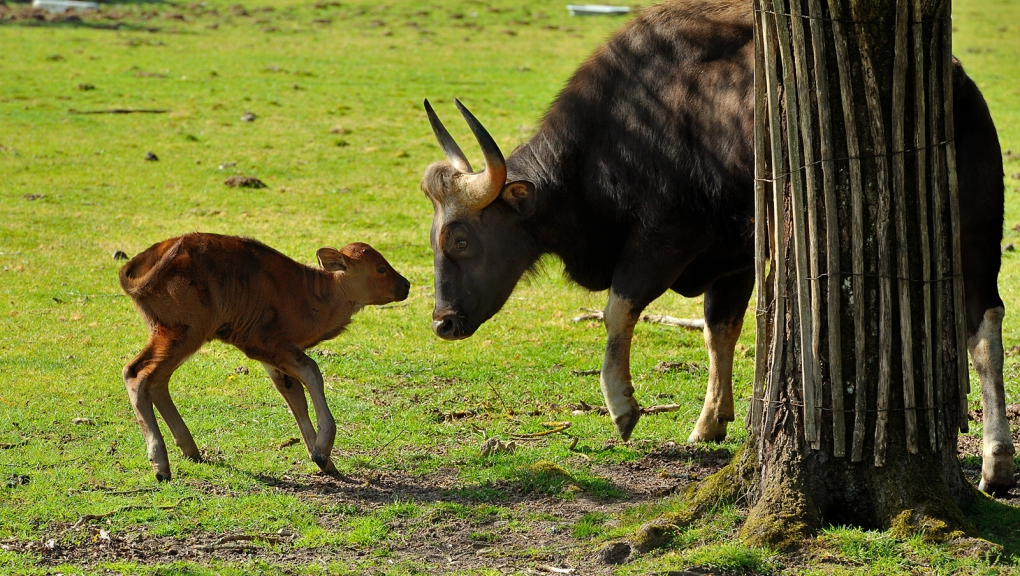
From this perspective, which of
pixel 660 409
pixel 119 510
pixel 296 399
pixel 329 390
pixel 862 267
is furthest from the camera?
pixel 329 390

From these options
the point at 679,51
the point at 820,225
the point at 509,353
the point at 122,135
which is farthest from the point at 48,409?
the point at 122,135

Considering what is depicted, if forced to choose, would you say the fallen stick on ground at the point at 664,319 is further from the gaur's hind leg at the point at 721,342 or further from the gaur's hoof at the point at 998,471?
the gaur's hoof at the point at 998,471

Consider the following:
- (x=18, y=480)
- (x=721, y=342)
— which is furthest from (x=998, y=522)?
(x=18, y=480)

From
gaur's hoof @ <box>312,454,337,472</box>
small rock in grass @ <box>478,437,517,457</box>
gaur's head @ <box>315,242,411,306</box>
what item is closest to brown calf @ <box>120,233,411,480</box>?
gaur's hoof @ <box>312,454,337,472</box>

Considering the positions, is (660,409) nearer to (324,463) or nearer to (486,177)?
(486,177)

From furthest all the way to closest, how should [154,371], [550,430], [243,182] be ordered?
1. [243,182]
2. [550,430]
3. [154,371]

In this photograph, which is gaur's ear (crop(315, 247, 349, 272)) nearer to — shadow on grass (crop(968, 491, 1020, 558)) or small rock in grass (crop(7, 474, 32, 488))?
small rock in grass (crop(7, 474, 32, 488))

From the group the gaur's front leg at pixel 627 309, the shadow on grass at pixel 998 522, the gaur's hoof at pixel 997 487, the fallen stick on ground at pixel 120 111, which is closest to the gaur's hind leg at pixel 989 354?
the gaur's hoof at pixel 997 487

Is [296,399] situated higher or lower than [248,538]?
higher

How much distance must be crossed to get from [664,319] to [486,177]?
12.9ft

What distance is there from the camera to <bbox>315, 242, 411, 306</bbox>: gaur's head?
754 centimetres

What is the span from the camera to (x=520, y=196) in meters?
7.60

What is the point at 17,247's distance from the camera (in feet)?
43.9

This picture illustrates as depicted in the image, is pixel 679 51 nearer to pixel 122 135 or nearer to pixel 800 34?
pixel 800 34
